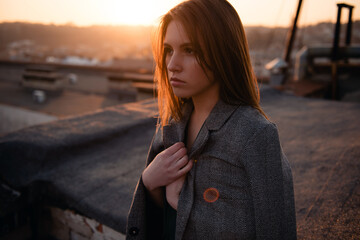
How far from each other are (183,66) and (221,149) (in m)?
0.40

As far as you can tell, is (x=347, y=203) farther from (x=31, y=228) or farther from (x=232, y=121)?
(x=31, y=228)

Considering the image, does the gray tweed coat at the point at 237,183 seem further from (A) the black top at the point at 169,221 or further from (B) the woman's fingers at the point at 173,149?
(A) the black top at the point at 169,221

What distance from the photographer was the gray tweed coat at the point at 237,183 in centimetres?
101

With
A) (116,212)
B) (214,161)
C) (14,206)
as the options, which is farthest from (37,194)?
(214,161)

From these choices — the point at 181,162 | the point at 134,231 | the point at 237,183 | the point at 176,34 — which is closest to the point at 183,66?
the point at 176,34

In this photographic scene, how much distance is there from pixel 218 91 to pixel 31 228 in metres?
2.43

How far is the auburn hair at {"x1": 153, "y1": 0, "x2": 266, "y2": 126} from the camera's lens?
108 centimetres

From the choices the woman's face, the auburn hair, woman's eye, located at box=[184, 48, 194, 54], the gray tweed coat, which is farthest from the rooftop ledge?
woman's eye, located at box=[184, 48, 194, 54]

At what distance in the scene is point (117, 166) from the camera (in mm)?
2814

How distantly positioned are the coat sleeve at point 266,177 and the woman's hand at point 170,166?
0.29 metres

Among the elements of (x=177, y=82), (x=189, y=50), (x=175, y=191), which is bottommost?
(x=175, y=191)

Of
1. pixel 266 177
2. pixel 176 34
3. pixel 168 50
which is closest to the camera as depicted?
pixel 266 177

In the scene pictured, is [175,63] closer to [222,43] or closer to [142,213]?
[222,43]

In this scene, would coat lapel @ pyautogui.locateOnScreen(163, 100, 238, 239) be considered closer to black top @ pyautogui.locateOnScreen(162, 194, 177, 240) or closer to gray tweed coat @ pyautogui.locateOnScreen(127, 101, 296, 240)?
gray tweed coat @ pyautogui.locateOnScreen(127, 101, 296, 240)
